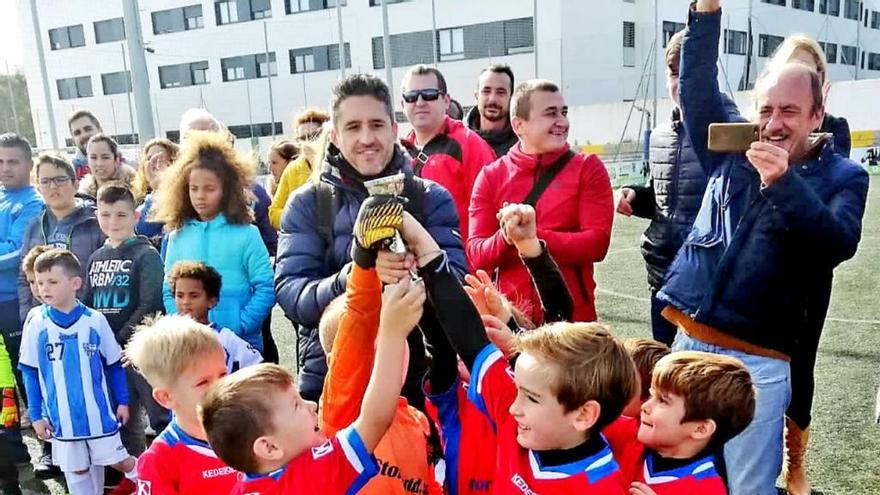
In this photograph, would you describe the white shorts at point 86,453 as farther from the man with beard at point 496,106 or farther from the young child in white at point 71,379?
the man with beard at point 496,106

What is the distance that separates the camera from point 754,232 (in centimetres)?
214

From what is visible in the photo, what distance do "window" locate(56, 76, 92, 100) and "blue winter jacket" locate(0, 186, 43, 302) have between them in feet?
118

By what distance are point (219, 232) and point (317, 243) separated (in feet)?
4.33

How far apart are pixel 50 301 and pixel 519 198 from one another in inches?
98.6

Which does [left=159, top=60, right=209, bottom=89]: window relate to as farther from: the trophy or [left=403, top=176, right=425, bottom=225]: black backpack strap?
the trophy

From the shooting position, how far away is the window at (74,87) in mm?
35909

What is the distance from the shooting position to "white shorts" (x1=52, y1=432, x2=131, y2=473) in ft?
11.5

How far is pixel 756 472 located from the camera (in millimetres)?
2236

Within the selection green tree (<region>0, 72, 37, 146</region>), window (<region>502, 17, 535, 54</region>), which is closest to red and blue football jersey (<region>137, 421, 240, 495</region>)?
window (<region>502, 17, 535, 54</region>)

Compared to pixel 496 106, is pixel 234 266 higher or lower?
lower

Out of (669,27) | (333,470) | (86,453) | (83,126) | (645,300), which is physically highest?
(669,27)

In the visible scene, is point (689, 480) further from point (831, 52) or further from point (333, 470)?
point (831, 52)

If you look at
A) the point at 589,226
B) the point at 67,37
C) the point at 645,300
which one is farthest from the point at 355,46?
the point at 589,226

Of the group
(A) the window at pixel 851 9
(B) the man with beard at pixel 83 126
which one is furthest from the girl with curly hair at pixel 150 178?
(A) the window at pixel 851 9
